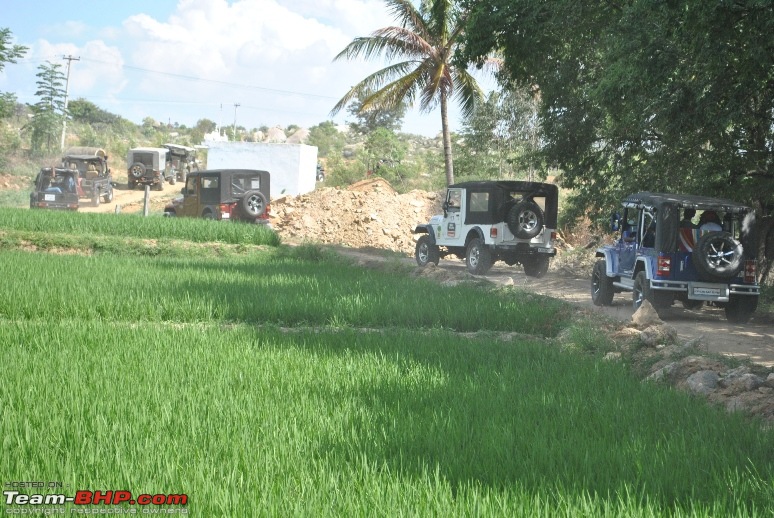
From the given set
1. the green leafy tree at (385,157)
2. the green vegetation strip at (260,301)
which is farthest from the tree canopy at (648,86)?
the green leafy tree at (385,157)

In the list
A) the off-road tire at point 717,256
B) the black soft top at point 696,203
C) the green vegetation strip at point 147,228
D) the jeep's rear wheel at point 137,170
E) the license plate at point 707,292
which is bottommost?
the license plate at point 707,292

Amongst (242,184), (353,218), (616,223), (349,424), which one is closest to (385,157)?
(353,218)

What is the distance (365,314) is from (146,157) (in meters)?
42.1

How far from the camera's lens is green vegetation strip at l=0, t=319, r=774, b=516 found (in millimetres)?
4637

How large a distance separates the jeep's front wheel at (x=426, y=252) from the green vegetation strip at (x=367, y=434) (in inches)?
574

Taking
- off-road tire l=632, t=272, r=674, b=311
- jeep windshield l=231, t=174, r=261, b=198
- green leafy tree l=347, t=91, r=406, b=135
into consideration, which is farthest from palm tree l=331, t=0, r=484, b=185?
green leafy tree l=347, t=91, r=406, b=135

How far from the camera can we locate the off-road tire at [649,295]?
49.2 ft

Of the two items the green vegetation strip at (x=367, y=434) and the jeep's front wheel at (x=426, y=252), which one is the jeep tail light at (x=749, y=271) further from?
the jeep's front wheel at (x=426, y=252)

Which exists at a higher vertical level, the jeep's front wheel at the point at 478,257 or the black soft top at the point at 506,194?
the black soft top at the point at 506,194

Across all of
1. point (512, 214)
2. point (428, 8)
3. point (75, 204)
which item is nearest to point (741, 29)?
point (512, 214)

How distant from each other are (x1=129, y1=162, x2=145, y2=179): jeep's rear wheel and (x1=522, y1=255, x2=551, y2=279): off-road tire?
113 feet

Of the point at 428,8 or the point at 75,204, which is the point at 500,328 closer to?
the point at 428,8

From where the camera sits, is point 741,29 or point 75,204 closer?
point 741,29

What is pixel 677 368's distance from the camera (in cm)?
910
